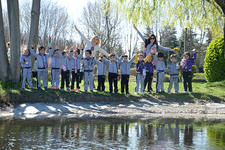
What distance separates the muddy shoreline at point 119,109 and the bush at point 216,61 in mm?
5754

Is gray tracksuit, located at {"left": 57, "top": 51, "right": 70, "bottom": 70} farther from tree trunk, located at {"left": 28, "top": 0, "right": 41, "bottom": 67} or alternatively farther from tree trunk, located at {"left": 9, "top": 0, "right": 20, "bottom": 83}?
tree trunk, located at {"left": 9, "top": 0, "right": 20, "bottom": 83}

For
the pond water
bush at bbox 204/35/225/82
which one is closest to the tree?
bush at bbox 204/35/225/82

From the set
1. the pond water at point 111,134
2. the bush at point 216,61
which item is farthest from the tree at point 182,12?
the pond water at point 111,134

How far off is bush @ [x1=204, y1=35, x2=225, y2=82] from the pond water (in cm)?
887

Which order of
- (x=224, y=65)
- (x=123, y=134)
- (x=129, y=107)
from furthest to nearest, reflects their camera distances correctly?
(x=224, y=65) < (x=129, y=107) < (x=123, y=134)

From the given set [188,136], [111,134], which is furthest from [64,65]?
[188,136]

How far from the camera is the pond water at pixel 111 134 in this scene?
4.52 metres

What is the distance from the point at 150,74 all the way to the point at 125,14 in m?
3.19

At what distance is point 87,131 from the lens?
562cm

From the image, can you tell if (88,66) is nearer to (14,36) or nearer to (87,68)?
(87,68)

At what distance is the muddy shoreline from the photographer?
797cm

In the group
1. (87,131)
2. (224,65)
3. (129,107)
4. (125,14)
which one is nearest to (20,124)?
(87,131)

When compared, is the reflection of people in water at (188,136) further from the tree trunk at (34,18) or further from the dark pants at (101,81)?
the tree trunk at (34,18)

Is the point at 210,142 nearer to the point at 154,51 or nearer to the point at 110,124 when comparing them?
the point at 110,124
